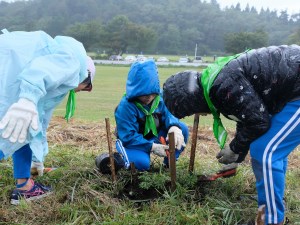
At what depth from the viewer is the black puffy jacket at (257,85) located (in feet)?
7.02

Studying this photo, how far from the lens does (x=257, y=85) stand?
2197mm

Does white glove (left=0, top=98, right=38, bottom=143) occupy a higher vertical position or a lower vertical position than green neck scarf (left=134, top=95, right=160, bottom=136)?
higher

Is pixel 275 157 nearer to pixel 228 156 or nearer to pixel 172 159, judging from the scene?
pixel 228 156

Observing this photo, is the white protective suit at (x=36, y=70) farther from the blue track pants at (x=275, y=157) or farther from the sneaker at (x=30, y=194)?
the blue track pants at (x=275, y=157)

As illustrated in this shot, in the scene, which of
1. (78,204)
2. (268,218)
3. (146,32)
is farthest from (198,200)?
(146,32)

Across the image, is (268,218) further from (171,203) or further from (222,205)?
(171,203)

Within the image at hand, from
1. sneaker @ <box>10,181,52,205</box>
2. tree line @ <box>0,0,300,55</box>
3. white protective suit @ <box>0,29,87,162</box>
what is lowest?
tree line @ <box>0,0,300,55</box>

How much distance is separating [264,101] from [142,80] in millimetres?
1009

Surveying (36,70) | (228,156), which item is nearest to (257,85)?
(228,156)

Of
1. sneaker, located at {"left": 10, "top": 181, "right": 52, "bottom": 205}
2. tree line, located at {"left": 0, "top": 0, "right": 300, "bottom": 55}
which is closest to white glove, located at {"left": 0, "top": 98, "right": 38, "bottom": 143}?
sneaker, located at {"left": 10, "top": 181, "right": 52, "bottom": 205}

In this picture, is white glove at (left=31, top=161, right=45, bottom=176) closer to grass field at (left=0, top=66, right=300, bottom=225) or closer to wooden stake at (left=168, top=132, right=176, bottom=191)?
grass field at (left=0, top=66, right=300, bottom=225)

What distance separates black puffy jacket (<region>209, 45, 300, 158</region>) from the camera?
7.02 feet

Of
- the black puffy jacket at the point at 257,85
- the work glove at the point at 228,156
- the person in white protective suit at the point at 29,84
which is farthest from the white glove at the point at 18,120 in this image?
the work glove at the point at 228,156

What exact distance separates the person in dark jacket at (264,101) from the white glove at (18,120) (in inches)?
33.6
